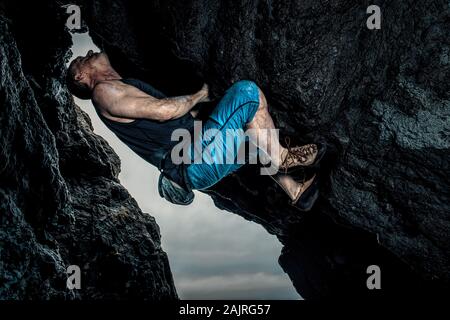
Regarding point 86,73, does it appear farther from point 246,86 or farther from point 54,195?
point 54,195

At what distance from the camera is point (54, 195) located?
5777 millimetres

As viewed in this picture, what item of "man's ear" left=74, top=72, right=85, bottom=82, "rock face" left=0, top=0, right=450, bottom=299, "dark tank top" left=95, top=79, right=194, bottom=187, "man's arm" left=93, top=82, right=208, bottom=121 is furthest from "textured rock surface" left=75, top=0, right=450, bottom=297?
"man's arm" left=93, top=82, right=208, bottom=121

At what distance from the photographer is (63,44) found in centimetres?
611

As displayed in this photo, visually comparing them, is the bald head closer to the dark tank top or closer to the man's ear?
the man's ear

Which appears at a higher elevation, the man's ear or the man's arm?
the man's ear

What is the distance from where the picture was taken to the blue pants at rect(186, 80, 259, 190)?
4227 mm

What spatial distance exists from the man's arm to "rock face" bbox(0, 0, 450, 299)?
84 centimetres

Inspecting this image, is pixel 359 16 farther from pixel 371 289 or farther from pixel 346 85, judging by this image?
pixel 371 289

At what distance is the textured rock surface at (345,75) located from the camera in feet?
13.1

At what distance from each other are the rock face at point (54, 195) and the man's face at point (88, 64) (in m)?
0.75

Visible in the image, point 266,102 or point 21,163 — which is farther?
point 21,163

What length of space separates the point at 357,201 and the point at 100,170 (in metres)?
5.90
